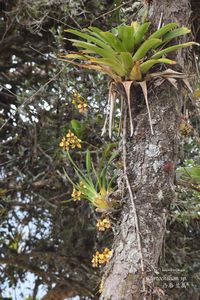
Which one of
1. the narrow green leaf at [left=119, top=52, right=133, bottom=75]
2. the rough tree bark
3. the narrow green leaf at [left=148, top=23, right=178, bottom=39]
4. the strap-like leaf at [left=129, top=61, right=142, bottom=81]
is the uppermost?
the narrow green leaf at [left=148, top=23, right=178, bottom=39]

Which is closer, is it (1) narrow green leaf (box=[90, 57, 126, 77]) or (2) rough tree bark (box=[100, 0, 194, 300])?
(2) rough tree bark (box=[100, 0, 194, 300])

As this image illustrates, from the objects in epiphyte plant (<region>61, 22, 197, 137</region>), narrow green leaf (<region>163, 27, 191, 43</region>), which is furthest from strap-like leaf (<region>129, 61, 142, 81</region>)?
narrow green leaf (<region>163, 27, 191, 43</region>)

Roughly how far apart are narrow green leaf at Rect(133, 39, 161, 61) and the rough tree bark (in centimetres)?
9

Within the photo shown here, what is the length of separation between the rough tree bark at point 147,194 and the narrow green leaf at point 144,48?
0.31ft

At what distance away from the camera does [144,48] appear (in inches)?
46.5

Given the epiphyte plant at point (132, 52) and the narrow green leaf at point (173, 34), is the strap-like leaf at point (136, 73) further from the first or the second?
the narrow green leaf at point (173, 34)

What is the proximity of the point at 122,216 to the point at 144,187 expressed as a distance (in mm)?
87

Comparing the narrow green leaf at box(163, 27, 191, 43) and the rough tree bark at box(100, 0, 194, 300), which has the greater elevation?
the narrow green leaf at box(163, 27, 191, 43)

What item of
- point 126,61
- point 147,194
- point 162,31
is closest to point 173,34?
point 162,31

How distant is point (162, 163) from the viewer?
1180mm

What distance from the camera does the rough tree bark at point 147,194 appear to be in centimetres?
106

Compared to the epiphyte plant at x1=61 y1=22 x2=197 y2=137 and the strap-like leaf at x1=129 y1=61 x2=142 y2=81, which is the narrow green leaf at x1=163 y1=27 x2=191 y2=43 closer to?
the epiphyte plant at x1=61 y1=22 x2=197 y2=137

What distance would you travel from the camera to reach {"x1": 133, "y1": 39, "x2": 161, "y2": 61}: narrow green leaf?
115 centimetres

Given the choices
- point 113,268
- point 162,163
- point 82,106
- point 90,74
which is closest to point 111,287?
point 113,268
